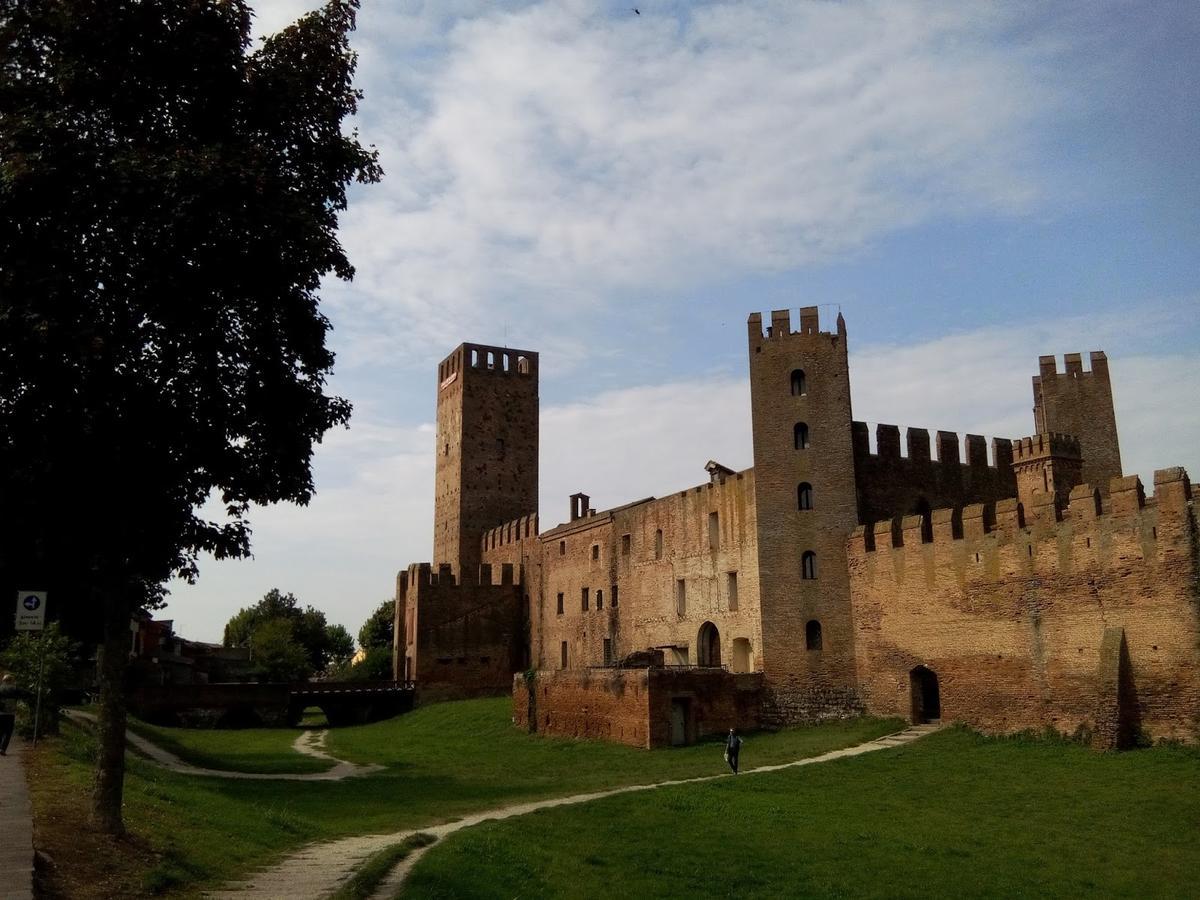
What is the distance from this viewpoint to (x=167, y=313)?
11.5 meters

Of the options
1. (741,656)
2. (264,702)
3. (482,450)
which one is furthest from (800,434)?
(482,450)

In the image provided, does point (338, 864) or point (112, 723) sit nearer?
point (112, 723)

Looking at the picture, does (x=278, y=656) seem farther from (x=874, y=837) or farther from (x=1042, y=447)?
(x=874, y=837)

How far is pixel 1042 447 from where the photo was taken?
34219mm

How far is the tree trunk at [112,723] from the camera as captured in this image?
1118 centimetres

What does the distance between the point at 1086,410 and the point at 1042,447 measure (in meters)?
4.50

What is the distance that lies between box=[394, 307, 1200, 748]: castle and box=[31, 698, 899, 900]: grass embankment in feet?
5.53

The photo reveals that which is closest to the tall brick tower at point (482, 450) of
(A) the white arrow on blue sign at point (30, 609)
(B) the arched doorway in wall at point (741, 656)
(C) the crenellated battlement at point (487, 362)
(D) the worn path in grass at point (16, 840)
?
(C) the crenellated battlement at point (487, 362)

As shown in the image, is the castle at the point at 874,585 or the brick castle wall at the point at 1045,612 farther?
the castle at the point at 874,585

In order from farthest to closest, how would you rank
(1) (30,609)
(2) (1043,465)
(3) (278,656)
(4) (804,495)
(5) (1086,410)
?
(3) (278,656), (5) (1086,410), (2) (1043,465), (4) (804,495), (1) (30,609)

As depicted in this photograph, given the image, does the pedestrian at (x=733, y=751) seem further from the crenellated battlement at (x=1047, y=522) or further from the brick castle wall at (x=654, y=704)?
the crenellated battlement at (x=1047, y=522)

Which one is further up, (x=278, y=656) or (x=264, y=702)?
(x=278, y=656)

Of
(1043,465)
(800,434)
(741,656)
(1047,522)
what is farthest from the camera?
(1043,465)

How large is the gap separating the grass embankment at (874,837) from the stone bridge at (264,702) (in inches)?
1118
